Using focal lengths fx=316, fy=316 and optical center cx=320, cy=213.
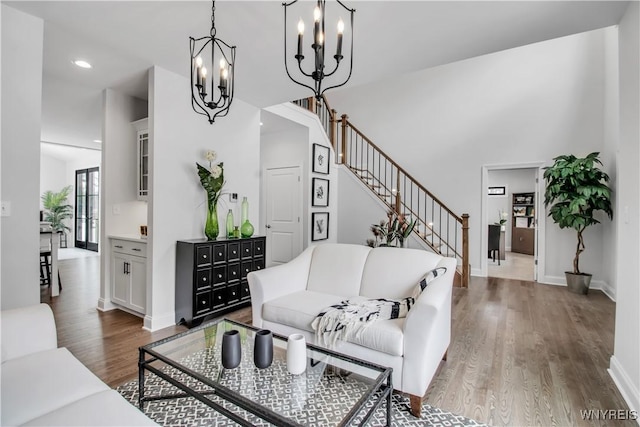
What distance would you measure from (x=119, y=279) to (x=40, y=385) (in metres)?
2.59

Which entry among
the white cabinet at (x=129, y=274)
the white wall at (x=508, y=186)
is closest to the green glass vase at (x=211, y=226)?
the white cabinet at (x=129, y=274)

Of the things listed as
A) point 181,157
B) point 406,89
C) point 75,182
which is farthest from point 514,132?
point 75,182

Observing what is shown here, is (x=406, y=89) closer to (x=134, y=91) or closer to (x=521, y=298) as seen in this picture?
(x=521, y=298)

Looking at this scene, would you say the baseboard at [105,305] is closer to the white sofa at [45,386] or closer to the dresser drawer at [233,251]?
the dresser drawer at [233,251]

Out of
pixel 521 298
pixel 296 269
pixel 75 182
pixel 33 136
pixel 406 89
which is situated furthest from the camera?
pixel 75 182

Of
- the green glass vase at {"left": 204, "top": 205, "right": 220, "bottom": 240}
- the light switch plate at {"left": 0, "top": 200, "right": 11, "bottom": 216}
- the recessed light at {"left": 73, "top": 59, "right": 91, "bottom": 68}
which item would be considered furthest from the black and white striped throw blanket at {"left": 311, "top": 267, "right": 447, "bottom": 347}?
the recessed light at {"left": 73, "top": 59, "right": 91, "bottom": 68}

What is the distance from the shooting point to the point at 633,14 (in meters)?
2.02

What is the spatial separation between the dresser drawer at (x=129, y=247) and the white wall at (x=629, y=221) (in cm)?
394

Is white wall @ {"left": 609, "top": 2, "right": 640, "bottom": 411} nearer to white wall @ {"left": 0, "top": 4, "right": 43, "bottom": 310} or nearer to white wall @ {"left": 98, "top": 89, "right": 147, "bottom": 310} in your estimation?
white wall @ {"left": 0, "top": 4, "right": 43, "bottom": 310}

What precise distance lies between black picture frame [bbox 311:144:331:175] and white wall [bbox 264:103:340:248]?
8 cm

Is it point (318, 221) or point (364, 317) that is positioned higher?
point (318, 221)

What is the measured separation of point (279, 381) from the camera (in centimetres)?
158

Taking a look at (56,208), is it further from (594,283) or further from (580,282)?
(594,283)

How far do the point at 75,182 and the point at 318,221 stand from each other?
25.8 feet
